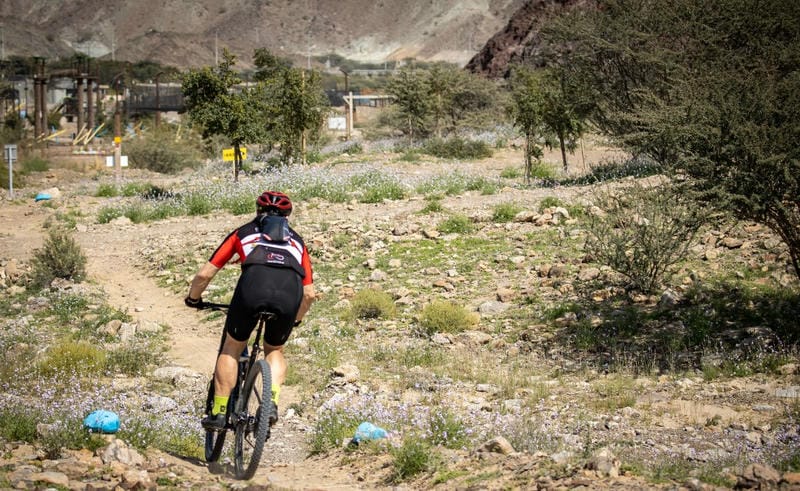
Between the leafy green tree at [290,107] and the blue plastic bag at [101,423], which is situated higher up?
the leafy green tree at [290,107]

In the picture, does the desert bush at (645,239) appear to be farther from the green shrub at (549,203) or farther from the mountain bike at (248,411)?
the mountain bike at (248,411)

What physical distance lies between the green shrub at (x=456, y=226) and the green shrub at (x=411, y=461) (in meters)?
9.70

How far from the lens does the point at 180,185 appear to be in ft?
88.8

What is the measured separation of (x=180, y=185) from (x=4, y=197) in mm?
4802

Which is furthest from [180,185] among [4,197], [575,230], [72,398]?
[72,398]

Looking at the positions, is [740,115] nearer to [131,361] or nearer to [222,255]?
[222,255]

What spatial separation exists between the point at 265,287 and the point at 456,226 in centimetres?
1029

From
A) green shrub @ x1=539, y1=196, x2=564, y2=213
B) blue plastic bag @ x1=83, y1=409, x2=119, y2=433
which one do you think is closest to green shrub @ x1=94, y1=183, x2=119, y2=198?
green shrub @ x1=539, y1=196, x2=564, y2=213

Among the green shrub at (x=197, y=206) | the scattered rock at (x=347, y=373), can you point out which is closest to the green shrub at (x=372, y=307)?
the scattered rock at (x=347, y=373)

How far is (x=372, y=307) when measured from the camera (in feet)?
38.3

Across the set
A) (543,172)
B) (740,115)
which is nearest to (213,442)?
(740,115)

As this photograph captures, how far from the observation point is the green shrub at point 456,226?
52.3 feet

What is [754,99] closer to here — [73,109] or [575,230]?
[575,230]

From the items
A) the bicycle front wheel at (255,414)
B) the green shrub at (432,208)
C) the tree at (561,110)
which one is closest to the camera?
the bicycle front wheel at (255,414)
